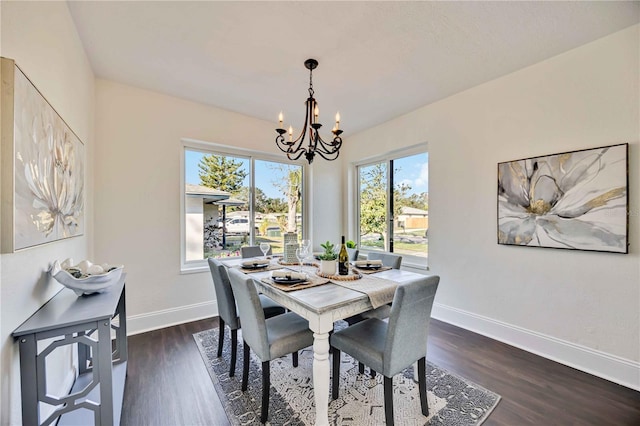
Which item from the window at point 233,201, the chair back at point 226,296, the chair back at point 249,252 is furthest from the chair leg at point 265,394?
the window at point 233,201

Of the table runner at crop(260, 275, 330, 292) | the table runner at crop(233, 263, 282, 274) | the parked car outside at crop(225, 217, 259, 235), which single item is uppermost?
the parked car outside at crop(225, 217, 259, 235)

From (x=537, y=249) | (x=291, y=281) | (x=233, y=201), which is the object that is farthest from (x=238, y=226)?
(x=537, y=249)

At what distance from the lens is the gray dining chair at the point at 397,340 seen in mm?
1483

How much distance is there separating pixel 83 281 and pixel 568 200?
354 cm

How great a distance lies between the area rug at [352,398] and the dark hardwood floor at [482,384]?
0.09 metres

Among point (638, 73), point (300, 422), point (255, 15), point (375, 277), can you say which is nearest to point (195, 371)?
point (300, 422)

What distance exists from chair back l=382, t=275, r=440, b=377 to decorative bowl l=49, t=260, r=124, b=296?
1690 millimetres

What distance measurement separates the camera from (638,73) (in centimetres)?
192

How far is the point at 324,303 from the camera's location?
1.50 m

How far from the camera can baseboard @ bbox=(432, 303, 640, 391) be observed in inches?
77.5

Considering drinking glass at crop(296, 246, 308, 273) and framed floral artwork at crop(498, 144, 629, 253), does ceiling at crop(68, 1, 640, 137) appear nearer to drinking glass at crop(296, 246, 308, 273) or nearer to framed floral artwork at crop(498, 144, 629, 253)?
framed floral artwork at crop(498, 144, 629, 253)

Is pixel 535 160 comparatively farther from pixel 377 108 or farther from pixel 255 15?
pixel 255 15

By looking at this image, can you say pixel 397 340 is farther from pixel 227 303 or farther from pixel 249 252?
pixel 249 252

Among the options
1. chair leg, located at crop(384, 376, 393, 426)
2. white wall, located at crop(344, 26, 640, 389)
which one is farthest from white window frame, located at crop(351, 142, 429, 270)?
chair leg, located at crop(384, 376, 393, 426)
